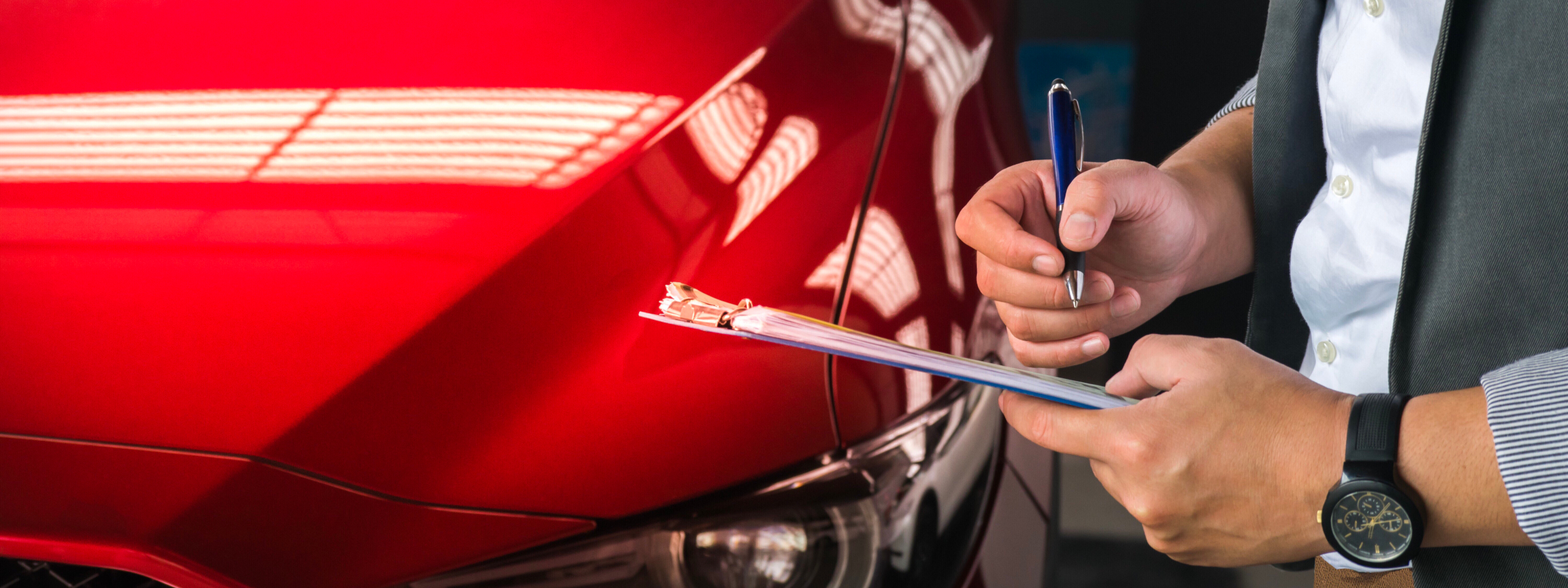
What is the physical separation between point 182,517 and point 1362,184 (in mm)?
1172

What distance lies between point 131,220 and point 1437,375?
3.80ft

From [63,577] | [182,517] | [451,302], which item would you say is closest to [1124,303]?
[451,302]

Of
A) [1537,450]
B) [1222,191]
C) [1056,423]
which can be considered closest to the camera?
[1537,450]

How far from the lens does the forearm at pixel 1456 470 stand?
69 centimetres

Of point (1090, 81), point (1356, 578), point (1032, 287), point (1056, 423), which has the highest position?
point (1090, 81)

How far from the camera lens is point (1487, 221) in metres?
0.82

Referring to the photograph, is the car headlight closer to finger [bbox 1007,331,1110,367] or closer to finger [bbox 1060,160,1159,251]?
finger [bbox 1007,331,1110,367]

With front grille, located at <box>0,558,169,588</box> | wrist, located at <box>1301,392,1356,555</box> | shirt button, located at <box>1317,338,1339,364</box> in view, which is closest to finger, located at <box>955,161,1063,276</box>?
wrist, located at <box>1301,392,1356,555</box>

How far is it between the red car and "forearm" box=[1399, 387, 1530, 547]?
0.39m

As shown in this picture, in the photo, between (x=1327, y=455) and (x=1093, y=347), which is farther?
(x=1093, y=347)

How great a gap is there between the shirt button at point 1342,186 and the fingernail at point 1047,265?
A: 15.8 inches

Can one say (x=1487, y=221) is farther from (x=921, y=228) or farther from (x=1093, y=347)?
(x=921, y=228)

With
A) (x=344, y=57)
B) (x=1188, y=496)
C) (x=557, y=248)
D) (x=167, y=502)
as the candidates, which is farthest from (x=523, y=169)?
(x=1188, y=496)

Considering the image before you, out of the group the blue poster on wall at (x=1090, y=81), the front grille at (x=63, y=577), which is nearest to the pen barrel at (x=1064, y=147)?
the front grille at (x=63, y=577)
